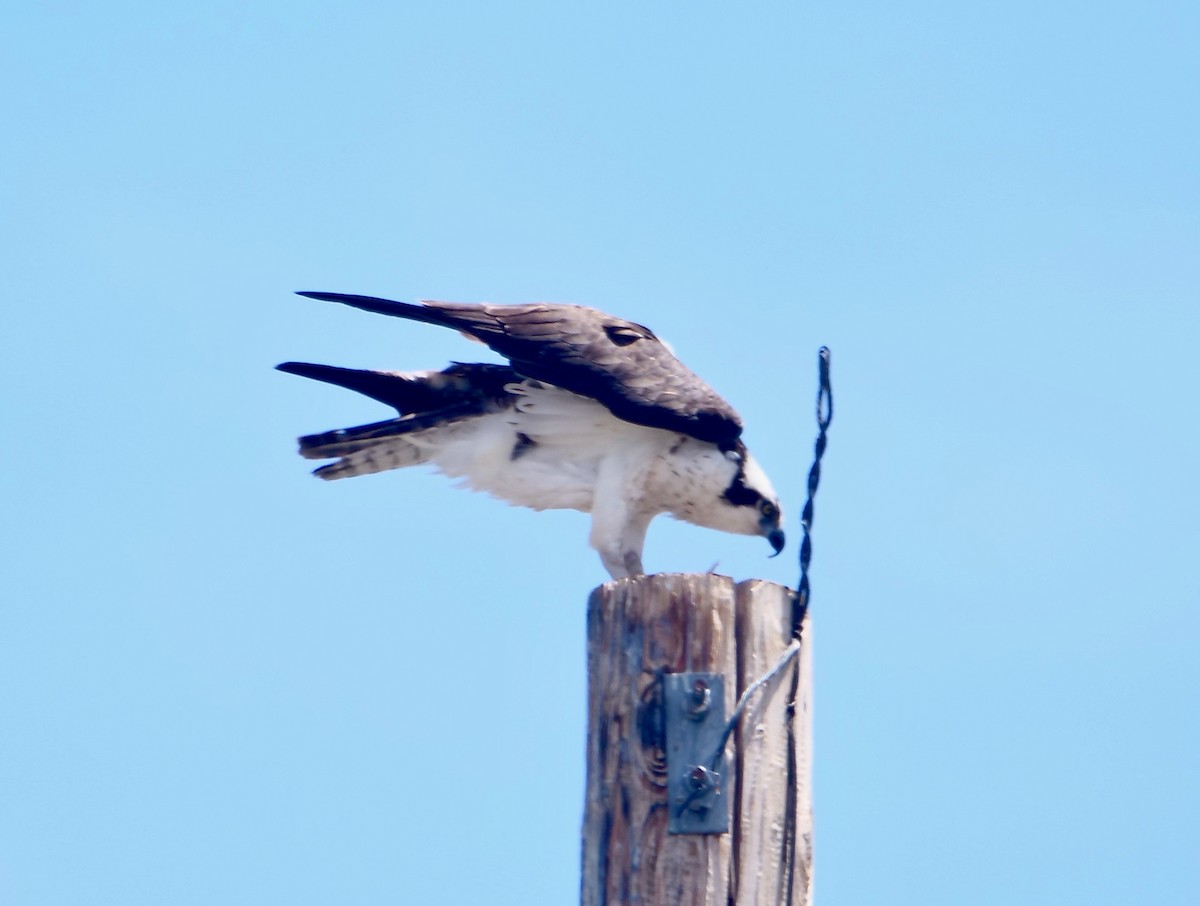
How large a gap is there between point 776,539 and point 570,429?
3.67 ft

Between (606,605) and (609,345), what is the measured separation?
2.90 metres

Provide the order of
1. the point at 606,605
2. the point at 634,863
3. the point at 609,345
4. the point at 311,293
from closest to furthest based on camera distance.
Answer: the point at 634,863
the point at 606,605
the point at 311,293
the point at 609,345

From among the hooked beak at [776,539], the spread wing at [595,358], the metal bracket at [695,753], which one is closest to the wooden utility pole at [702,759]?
the metal bracket at [695,753]

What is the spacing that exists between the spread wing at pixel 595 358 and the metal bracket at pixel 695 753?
109 inches

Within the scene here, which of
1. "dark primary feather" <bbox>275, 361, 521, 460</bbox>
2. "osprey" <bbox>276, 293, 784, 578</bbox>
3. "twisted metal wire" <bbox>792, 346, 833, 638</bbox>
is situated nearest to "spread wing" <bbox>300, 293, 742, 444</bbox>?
"osprey" <bbox>276, 293, 784, 578</bbox>

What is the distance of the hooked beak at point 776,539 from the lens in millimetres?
7426

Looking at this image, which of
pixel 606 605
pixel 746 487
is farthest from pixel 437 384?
pixel 606 605

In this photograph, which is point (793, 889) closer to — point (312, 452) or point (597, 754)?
point (597, 754)

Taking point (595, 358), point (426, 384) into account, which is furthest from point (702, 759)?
point (426, 384)

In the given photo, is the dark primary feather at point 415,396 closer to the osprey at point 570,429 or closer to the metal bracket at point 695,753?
the osprey at point 570,429

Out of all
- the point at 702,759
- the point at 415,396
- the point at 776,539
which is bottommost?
the point at 702,759

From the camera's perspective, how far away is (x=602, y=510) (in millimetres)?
6961

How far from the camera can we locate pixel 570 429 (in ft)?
23.5

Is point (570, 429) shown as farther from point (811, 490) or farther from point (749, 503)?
point (811, 490)
